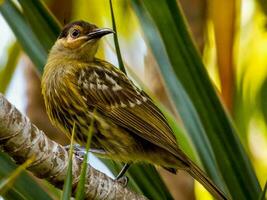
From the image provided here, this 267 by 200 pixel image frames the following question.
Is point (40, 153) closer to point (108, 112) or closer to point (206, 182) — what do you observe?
point (206, 182)

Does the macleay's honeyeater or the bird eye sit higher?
the bird eye

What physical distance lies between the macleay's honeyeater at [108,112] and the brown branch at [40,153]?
0.72m

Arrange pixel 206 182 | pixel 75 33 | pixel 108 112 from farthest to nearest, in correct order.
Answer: pixel 75 33, pixel 108 112, pixel 206 182

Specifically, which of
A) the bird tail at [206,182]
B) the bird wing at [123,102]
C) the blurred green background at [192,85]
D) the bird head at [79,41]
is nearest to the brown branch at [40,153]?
the blurred green background at [192,85]

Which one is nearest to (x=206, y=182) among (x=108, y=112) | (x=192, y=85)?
(x=192, y=85)

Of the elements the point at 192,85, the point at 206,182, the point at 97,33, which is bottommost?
the point at 206,182

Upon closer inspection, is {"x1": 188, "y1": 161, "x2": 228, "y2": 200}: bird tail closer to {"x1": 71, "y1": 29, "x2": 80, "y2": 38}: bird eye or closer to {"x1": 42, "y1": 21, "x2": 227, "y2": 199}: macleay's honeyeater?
{"x1": 42, "y1": 21, "x2": 227, "y2": 199}: macleay's honeyeater

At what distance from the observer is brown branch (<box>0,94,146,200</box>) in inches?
91.2

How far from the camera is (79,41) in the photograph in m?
4.04

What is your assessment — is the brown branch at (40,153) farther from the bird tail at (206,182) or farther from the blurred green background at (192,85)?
the bird tail at (206,182)

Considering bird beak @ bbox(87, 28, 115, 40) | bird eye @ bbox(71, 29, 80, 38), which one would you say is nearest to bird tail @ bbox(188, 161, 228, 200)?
bird beak @ bbox(87, 28, 115, 40)

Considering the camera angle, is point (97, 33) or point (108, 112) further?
point (97, 33)

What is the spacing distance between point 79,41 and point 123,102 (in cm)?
47

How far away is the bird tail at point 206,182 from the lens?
128 inches
